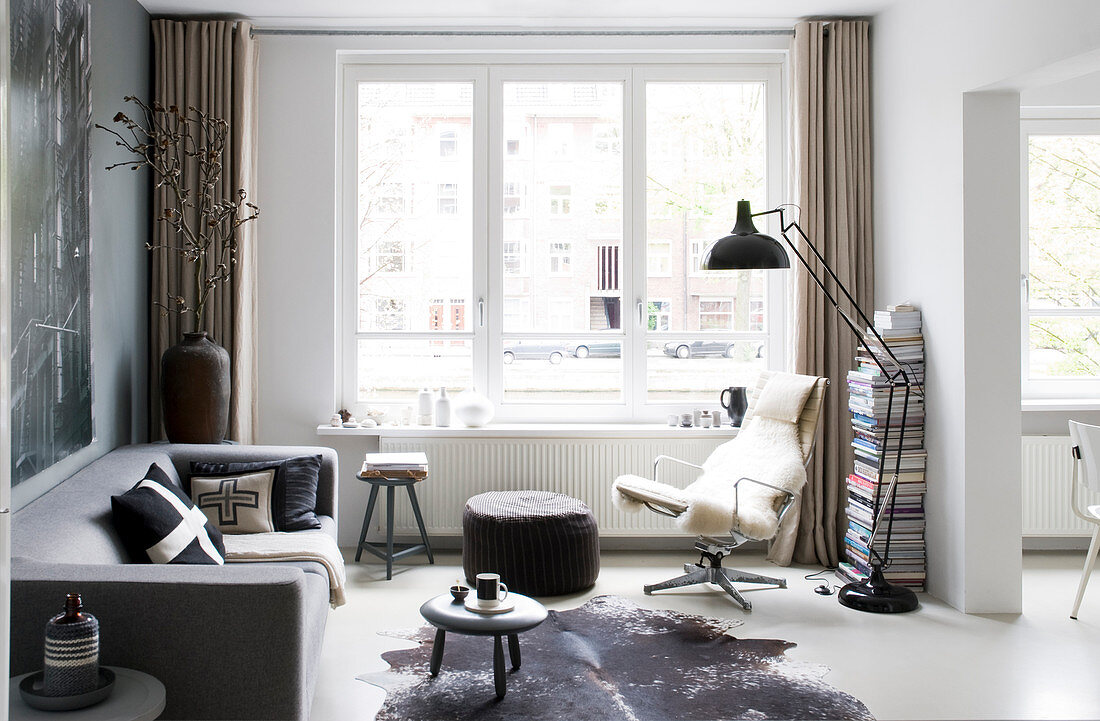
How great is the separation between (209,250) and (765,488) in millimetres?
2996

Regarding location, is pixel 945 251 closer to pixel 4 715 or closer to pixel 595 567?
pixel 595 567

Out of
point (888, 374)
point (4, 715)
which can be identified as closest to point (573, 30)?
point (888, 374)

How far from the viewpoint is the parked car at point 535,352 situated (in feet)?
16.6

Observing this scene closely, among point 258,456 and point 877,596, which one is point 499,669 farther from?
point 877,596

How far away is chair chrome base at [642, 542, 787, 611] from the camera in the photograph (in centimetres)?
417

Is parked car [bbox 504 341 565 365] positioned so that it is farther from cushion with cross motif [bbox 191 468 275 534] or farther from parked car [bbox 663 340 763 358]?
cushion with cross motif [bbox 191 468 275 534]

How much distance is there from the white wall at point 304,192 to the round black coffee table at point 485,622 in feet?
6.75

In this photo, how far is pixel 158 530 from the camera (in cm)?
302

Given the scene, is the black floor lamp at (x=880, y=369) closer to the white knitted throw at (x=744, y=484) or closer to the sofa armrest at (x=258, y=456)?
the white knitted throw at (x=744, y=484)

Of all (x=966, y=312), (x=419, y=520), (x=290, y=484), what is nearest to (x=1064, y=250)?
(x=966, y=312)

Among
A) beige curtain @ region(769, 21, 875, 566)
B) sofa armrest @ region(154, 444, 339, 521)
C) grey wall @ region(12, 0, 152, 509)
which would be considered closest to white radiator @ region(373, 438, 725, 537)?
beige curtain @ region(769, 21, 875, 566)

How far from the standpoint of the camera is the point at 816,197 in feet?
15.6

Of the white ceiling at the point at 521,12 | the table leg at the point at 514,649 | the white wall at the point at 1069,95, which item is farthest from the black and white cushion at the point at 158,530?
the white wall at the point at 1069,95

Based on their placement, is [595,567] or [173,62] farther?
[173,62]
